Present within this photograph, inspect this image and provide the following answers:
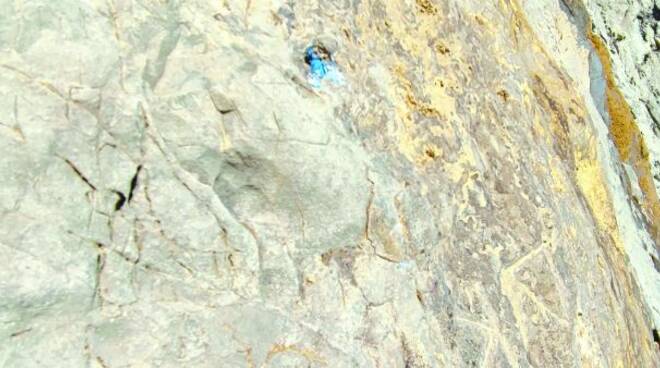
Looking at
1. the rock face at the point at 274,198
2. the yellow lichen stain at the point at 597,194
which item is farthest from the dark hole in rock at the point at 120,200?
the yellow lichen stain at the point at 597,194

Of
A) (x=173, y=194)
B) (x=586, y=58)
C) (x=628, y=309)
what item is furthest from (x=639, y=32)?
(x=173, y=194)

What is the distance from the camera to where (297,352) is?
10.6ft

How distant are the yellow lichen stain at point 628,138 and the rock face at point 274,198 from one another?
2.80 m

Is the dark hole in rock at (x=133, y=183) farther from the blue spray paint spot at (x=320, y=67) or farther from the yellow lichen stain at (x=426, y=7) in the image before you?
the yellow lichen stain at (x=426, y=7)

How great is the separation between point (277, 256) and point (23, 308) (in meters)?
1.04

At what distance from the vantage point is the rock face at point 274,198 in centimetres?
281

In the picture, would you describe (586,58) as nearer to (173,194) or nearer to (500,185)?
(500,185)

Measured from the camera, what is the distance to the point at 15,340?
265cm

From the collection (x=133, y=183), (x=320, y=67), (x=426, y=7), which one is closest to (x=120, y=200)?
(x=133, y=183)

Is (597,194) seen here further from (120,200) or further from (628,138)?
(120,200)

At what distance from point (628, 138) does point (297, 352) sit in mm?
5756

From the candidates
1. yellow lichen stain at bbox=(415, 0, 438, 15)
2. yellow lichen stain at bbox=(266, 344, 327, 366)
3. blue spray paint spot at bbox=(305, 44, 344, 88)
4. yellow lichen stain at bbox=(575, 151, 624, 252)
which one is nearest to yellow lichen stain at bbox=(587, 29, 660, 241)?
yellow lichen stain at bbox=(575, 151, 624, 252)

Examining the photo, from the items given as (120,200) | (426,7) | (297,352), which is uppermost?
(426,7)

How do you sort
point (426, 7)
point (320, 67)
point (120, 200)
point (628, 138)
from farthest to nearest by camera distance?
point (628, 138), point (426, 7), point (320, 67), point (120, 200)
